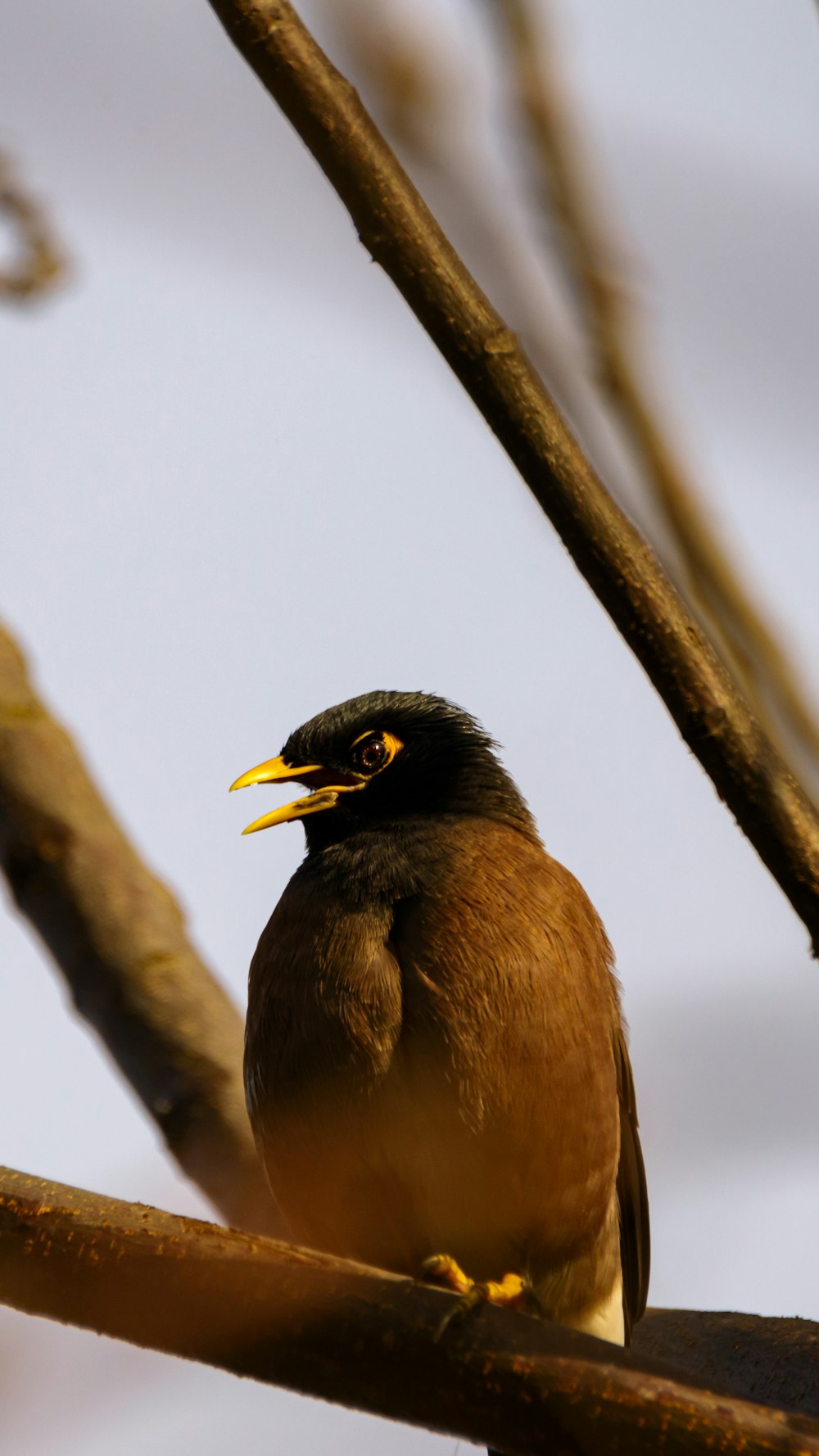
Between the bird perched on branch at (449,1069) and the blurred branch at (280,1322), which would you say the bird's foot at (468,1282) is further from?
the blurred branch at (280,1322)

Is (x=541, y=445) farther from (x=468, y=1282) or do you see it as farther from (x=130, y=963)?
(x=130, y=963)

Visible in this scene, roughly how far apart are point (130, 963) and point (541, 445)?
2.82 m

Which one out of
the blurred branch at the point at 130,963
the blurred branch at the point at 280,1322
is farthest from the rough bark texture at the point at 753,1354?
the blurred branch at the point at 130,963

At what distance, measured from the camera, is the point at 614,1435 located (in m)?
2.33

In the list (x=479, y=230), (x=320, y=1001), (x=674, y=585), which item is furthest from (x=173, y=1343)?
(x=479, y=230)

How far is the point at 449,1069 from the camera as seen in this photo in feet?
11.9

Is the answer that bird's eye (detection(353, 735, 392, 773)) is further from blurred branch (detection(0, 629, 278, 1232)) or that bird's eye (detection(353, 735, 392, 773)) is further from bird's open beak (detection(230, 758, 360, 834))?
blurred branch (detection(0, 629, 278, 1232))

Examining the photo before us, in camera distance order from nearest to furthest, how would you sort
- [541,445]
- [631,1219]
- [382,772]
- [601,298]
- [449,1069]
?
[601,298] → [541,445] → [449,1069] → [631,1219] → [382,772]

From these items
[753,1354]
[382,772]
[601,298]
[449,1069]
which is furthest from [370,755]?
[601,298]

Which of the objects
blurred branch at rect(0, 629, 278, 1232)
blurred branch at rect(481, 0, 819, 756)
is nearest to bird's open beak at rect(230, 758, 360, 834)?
blurred branch at rect(0, 629, 278, 1232)

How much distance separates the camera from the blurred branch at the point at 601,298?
2020 mm

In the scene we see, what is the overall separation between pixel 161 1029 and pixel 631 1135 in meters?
1.54

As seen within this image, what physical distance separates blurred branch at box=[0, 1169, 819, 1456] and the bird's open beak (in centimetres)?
198

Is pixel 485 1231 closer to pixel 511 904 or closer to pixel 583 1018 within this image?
pixel 583 1018
